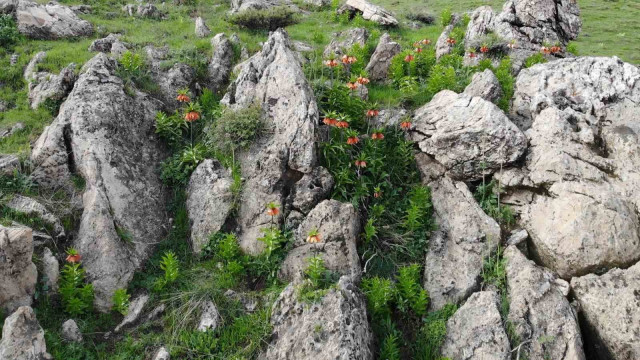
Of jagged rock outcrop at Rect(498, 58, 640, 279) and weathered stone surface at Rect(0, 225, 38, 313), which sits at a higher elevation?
jagged rock outcrop at Rect(498, 58, 640, 279)

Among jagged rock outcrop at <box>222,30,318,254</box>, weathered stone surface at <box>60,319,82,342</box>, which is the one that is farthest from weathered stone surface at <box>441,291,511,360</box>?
weathered stone surface at <box>60,319,82,342</box>

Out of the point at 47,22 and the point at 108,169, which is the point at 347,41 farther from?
the point at 47,22

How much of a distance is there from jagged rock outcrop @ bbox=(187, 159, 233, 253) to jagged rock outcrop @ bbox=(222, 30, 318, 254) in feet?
1.10

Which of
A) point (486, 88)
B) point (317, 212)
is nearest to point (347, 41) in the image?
point (486, 88)

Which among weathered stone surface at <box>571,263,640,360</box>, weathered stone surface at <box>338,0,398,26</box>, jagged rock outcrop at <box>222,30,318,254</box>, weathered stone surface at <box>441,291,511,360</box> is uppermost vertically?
weathered stone surface at <box>338,0,398,26</box>

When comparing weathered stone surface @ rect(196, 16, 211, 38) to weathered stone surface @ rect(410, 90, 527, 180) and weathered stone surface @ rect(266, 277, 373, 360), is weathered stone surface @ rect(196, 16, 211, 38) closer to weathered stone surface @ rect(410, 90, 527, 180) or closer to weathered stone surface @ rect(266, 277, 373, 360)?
weathered stone surface @ rect(410, 90, 527, 180)

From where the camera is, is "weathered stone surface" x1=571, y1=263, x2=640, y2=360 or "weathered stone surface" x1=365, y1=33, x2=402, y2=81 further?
"weathered stone surface" x1=365, y1=33, x2=402, y2=81

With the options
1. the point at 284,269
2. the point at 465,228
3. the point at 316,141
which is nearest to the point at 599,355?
the point at 465,228

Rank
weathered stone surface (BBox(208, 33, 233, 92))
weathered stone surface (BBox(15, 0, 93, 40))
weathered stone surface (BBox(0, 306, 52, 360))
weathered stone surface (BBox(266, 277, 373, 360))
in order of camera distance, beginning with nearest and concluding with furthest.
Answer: weathered stone surface (BBox(0, 306, 52, 360)) < weathered stone surface (BBox(266, 277, 373, 360)) < weathered stone surface (BBox(208, 33, 233, 92)) < weathered stone surface (BBox(15, 0, 93, 40))

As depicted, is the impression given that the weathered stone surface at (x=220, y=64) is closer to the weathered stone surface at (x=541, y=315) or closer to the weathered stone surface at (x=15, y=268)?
the weathered stone surface at (x=15, y=268)

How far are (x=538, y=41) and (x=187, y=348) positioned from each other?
42.5 ft

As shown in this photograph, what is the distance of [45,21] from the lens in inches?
588

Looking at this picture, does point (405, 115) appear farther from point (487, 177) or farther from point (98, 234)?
point (98, 234)

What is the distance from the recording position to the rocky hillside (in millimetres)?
7152
